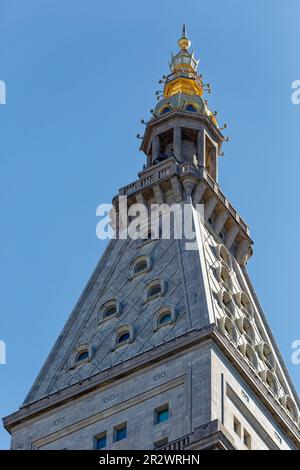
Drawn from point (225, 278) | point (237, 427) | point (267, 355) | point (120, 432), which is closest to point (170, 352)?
point (120, 432)

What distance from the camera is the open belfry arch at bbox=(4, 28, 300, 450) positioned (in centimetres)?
9150

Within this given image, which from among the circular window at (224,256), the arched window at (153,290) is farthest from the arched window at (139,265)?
the circular window at (224,256)

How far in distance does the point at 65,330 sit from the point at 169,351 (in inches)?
415

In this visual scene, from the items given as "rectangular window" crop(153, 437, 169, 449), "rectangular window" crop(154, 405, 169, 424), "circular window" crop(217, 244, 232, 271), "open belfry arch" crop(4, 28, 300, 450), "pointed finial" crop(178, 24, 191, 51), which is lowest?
"rectangular window" crop(153, 437, 169, 449)

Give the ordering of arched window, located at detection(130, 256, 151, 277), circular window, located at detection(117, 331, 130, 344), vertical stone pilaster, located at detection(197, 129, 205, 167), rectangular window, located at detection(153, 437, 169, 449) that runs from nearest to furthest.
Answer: rectangular window, located at detection(153, 437, 169, 449), circular window, located at detection(117, 331, 130, 344), arched window, located at detection(130, 256, 151, 277), vertical stone pilaster, located at detection(197, 129, 205, 167)

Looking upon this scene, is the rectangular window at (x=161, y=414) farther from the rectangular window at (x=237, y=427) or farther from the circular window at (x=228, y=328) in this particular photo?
the circular window at (x=228, y=328)

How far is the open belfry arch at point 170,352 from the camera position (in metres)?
91.5

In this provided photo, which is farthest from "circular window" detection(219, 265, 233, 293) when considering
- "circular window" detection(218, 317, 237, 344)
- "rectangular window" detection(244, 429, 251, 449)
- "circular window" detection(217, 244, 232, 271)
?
"rectangular window" detection(244, 429, 251, 449)

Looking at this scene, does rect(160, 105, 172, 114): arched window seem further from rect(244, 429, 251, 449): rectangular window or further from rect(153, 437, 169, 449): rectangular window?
rect(153, 437, 169, 449): rectangular window

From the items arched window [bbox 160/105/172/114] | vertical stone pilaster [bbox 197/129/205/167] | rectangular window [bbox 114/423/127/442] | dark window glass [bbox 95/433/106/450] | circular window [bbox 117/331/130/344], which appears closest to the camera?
rectangular window [bbox 114/423/127/442]

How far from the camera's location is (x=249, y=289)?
4232 inches

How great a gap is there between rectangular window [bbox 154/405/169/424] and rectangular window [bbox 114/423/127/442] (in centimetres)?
170

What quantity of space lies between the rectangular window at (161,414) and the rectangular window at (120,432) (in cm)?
170
